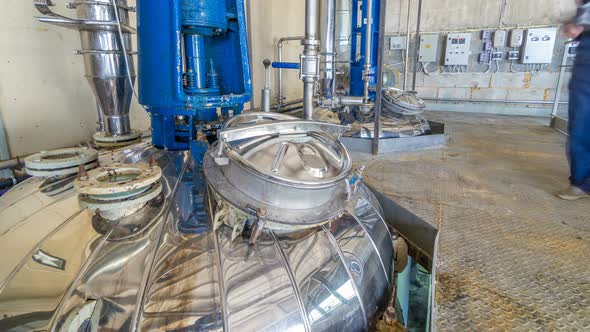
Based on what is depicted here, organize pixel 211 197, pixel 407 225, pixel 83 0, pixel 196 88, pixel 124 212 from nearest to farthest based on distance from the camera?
pixel 124 212 < pixel 211 197 < pixel 83 0 < pixel 196 88 < pixel 407 225

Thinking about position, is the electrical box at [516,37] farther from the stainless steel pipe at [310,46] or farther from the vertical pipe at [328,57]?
the stainless steel pipe at [310,46]

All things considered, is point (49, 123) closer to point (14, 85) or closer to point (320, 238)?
point (14, 85)

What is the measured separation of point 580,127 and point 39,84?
107 inches

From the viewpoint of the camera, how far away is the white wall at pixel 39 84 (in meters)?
1.50

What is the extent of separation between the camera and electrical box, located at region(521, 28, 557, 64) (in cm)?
434

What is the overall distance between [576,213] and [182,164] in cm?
179

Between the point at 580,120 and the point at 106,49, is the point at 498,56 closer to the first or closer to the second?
the point at 580,120

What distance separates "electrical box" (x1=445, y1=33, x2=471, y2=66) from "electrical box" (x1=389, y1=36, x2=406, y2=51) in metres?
0.65

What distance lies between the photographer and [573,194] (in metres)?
1.65

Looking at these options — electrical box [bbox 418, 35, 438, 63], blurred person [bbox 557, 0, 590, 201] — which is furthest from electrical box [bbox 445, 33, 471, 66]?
blurred person [bbox 557, 0, 590, 201]

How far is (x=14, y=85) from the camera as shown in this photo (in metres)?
1.53

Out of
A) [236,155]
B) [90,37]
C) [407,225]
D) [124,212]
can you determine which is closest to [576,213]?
[407,225]

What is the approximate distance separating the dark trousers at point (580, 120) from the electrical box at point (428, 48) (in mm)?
3674

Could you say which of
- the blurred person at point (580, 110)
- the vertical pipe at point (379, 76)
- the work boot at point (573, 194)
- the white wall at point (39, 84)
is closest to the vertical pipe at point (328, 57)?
the vertical pipe at point (379, 76)
